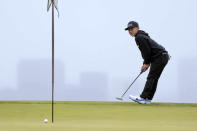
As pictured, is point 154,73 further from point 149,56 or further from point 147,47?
point 147,47

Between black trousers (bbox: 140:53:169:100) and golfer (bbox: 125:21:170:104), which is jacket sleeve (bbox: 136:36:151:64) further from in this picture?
black trousers (bbox: 140:53:169:100)

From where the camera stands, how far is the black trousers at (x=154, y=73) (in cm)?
489

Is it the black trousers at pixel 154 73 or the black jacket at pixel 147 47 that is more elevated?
the black jacket at pixel 147 47

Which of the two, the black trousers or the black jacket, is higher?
the black jacket

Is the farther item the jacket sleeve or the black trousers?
the black trousers

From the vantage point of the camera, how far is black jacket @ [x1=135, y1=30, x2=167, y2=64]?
4.77 metres

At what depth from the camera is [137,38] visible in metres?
4.78

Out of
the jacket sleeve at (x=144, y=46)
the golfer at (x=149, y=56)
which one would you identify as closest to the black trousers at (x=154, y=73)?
the golfer at (x=149, y=56)

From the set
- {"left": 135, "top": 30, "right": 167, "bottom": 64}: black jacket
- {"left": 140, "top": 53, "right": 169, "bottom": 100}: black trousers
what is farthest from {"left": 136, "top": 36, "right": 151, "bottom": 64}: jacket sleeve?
{"left": 140, "top": 53, "right": 169, "bottom": 100}: black trousers

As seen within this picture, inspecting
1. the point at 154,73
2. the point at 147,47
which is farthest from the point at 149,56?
the point at 154,73

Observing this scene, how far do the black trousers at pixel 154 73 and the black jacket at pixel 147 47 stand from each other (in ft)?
0.18

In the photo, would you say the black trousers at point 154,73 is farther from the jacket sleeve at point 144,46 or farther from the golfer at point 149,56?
the jacket sleeve at point 144,46

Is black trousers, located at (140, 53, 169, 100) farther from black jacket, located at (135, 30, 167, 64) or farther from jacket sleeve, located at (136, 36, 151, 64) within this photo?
jacket sleeve, located at (136, 36, 151, 64)

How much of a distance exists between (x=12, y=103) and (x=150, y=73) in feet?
8.12
